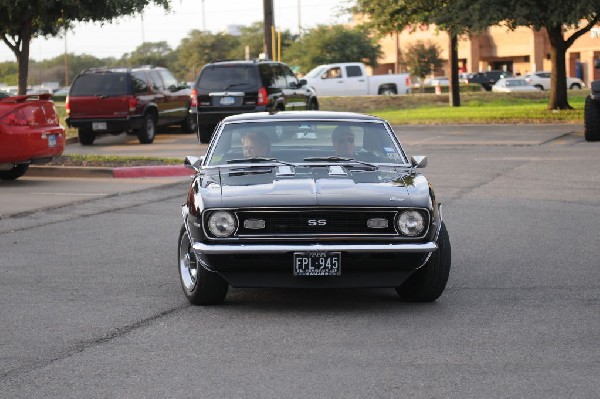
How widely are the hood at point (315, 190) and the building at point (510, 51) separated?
75256mm

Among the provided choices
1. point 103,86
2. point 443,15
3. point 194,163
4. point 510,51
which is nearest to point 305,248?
point 194,163

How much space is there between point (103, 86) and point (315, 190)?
810 inches

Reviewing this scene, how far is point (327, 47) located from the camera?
252 ft

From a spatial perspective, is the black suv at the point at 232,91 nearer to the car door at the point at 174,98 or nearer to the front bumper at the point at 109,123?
the front bumper at the point at 109,123

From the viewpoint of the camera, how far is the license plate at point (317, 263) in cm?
819

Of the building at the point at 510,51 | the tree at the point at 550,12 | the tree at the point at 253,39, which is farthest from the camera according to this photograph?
the tree at the point at 253,39

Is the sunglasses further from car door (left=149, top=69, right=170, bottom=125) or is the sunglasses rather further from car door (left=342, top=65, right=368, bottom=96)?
car door (left=342, top=65, right=368, bottom=96)

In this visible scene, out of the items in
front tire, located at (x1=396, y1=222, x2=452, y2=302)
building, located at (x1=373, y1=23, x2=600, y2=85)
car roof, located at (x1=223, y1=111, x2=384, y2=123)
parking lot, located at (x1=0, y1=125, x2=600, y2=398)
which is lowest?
parking lot, located at (x1=0, y1=125, x2=600, y2=398)

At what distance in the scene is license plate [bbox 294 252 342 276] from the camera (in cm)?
819

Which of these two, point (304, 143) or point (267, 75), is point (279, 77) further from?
point (304, 143)

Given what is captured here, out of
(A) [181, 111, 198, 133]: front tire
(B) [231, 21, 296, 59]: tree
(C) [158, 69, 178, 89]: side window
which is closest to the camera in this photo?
(C) [158, 69, 178, 89]: side window

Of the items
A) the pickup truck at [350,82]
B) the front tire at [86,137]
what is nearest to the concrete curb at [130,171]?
the front tire at [86,137]

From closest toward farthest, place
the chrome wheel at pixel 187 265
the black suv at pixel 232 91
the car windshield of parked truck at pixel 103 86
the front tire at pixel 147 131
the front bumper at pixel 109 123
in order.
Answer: the chrome wheel at pixel 187 265, the black suv at pixel 232 91, the front bumper at pixel 109 123, the car windshield of parked truck at pixel 103 86, the front tire at pixel 147 131

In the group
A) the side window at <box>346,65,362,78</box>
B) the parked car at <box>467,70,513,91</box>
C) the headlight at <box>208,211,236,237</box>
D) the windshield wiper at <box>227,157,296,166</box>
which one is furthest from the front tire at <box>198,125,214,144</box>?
the parked car at <box>467,70,513,91</box>
